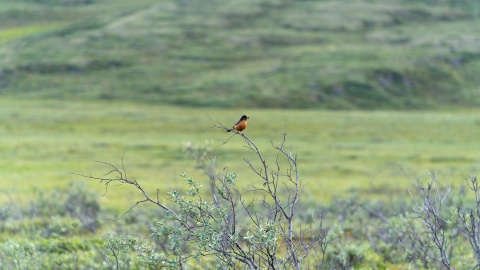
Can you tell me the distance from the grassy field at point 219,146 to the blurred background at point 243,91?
0.72 feet

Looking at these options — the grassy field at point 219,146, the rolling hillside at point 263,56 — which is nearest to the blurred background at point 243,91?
the grassy field at point 219,146

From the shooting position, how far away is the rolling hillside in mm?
96562

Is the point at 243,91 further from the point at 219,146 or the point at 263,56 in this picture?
the point at 219,146

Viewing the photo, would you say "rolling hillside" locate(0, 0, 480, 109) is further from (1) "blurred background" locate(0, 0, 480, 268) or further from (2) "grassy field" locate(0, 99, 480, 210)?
(2) "grassy field" locate(0, 99, 480, 210)

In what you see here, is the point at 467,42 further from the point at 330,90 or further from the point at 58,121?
the point at 58,121

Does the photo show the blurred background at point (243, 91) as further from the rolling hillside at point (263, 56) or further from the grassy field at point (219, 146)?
the rolling hillside at point (263, 56)

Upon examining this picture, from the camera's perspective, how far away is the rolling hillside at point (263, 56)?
96.6 m

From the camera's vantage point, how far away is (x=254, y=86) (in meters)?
95.9

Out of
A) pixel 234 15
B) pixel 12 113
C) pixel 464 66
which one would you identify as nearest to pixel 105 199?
pixel 12 113

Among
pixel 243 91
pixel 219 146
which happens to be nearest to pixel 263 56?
pixel 243 91

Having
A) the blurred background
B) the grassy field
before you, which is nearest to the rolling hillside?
the blurred background

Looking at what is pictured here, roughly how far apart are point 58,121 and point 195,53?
5939 centimetres

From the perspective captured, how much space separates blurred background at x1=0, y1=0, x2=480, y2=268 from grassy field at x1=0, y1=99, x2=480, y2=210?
22 cm

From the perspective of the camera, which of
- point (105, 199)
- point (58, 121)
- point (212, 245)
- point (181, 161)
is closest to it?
point (212, 245)
